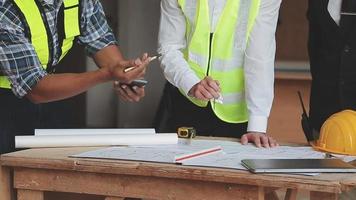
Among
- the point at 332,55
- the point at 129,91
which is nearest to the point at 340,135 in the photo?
the point at 332,55

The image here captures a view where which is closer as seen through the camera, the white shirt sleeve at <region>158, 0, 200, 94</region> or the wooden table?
the wooden table

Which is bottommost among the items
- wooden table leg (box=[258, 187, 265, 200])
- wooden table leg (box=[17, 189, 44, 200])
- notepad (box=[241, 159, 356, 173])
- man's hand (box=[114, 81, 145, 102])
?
wooden table leg (box=[17, 189, 44, 200])

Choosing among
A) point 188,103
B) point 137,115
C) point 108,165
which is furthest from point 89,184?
point 137,115

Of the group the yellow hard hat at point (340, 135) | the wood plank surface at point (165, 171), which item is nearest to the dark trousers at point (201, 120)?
the yellow hard hat at point (340, 135)

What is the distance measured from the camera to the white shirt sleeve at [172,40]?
2379mm

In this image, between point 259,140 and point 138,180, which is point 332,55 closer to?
point 259,140

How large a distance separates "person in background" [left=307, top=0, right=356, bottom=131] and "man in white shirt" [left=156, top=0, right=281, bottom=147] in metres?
0.20

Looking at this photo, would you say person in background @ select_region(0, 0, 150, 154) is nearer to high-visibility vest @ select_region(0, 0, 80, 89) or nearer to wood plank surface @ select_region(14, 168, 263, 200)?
high-visibility vest @ select_region(0, 0, 80, 89)

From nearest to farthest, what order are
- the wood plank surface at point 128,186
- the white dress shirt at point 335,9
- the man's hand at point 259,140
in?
the wood plank surface at point 128,186, the man's hand at point 259,140, the white dress shirt at point 335,9

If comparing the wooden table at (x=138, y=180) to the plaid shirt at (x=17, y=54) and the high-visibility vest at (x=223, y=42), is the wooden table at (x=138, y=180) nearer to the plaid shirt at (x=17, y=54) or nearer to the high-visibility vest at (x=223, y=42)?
the plaid shirt at (x=17, y=54)

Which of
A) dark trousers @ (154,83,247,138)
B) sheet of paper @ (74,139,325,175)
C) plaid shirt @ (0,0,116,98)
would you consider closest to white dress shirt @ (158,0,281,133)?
dark trousers @ (154,83,247,138)

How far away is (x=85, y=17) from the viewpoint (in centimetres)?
217

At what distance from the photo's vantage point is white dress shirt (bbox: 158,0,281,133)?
7.58 ft

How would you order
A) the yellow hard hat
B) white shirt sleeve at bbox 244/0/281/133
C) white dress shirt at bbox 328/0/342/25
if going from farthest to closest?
1. white dress shirt at bbox 328/0/342/25
2. white shirt sleeve at bbox 244/0/281/133
3. the yellow hard hat
